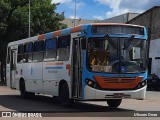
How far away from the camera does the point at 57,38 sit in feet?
59.2

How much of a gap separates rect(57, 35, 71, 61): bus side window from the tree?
92.2 feet

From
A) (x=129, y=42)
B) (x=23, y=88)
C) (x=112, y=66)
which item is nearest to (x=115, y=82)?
(x=112, y=66)

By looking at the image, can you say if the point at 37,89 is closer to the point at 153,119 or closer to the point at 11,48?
the point at 11,48

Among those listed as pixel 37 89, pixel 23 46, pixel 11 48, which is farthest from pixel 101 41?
pixel 11 48

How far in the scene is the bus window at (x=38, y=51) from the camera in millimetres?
19845

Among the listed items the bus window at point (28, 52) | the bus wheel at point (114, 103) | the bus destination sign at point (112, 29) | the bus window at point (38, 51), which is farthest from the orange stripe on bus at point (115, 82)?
the bus window at point (28, 52)

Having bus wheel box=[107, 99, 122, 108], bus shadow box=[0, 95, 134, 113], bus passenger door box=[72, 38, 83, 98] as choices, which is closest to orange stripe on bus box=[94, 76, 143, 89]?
bus passenger door box=[72, 38, 83, 98]

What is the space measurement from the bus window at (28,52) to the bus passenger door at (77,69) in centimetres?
561

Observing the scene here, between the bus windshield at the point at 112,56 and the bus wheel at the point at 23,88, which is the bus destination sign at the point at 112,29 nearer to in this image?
the bus windshield at the point at 112,56

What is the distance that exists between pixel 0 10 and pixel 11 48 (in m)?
22.5

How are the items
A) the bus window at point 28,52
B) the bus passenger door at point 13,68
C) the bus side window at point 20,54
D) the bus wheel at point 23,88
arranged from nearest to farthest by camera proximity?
the bus window at point 28,52, the bus wheel at point 23,88, the bus side window at point 20,54, the bus passenger door at point 13,68

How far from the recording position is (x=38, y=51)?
66.5 ft

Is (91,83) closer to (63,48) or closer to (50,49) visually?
(63,48)

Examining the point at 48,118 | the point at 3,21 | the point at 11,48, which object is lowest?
the point at 48,118
